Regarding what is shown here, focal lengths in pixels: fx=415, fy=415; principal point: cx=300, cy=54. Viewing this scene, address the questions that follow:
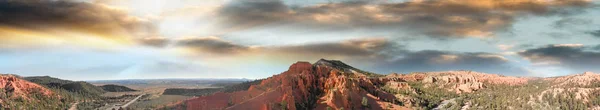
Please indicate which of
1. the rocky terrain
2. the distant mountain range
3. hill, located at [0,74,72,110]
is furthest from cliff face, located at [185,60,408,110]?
the rocky terrain

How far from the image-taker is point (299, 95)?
11544 centimetres

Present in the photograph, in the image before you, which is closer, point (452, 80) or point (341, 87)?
point (341, 87)

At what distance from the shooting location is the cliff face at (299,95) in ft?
337

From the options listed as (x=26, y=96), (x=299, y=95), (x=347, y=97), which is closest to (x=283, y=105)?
(x=299, y=95)

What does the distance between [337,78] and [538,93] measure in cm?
6401

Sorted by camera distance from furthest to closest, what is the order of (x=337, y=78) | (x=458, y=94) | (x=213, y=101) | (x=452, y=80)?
1. (x=452, y=80)
2. (x=458, y=94)
3. (x=337, y=78)
4. (x=213, y=101)

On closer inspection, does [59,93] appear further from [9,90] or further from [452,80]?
[452,80]

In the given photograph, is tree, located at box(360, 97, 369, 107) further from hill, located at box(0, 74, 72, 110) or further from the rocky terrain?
the rocky terrain

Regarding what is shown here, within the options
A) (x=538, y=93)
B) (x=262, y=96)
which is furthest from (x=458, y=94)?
(x=262, y=96)

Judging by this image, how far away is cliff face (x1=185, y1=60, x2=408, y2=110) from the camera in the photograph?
102750 mm

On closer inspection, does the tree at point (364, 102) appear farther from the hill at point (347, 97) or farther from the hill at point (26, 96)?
the hill at point (26, 96)

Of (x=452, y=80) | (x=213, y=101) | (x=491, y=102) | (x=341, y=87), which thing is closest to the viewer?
(x=213, y=101)

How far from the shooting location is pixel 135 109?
14250 centimetres

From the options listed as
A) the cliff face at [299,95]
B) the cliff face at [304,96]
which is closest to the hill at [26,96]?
the cliff face at [299,95]
